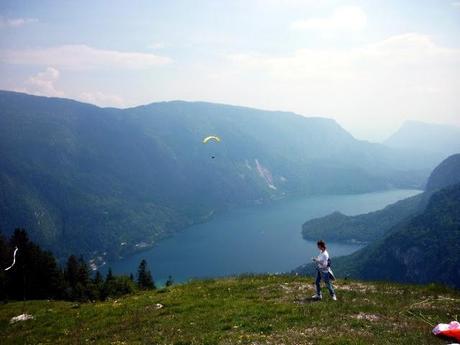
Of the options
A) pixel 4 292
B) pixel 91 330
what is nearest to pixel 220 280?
pixel 91 330

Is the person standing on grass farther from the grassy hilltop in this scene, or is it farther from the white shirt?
the grassy hilltop

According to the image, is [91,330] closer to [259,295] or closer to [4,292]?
[259,295]

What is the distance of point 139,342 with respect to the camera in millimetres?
19766

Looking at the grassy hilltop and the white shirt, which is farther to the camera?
the white shirt

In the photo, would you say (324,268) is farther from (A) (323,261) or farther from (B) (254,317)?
(B) (254,317)

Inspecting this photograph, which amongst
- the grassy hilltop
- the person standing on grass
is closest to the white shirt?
the person standing on grass

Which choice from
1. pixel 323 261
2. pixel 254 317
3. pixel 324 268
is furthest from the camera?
pixel 323 261

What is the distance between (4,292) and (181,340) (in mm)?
49879

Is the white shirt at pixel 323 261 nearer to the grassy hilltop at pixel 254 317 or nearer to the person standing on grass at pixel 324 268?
the person standing on grass at pixel 324 268

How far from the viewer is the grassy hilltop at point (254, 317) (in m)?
18.8

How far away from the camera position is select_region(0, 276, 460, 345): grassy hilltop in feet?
61.5

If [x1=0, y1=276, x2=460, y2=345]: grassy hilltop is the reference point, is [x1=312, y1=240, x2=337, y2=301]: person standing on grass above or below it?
above

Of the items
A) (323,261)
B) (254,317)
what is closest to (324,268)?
(323,261)

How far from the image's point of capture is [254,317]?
2194 centimetres
